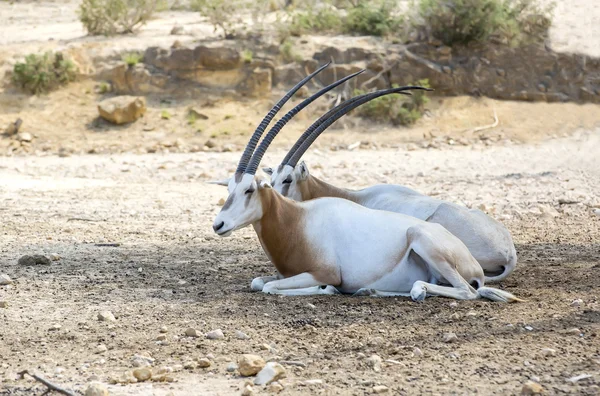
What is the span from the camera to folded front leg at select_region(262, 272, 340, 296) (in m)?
5.90

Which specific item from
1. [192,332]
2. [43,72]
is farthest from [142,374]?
[43,72]

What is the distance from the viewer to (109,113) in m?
16.4

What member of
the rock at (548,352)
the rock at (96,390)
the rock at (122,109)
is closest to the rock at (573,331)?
the rock at (548,352)

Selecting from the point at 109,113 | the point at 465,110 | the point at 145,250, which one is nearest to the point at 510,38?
the point at 465,110

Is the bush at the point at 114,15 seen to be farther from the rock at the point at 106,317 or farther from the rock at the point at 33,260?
the rock at the point at 106,317

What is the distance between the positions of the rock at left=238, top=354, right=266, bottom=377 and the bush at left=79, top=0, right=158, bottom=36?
15.8m

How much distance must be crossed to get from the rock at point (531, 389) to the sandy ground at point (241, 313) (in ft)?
0.20

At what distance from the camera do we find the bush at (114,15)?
19.0 meters

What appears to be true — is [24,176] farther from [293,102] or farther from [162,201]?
[293,102]

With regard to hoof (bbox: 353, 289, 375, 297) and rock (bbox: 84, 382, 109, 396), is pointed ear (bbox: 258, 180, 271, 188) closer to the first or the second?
hoof (bbox: 353, 289, 375, 297)

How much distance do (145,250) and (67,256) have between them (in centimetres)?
72

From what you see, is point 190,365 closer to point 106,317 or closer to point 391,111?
point 106,317

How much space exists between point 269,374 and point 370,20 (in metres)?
16.3

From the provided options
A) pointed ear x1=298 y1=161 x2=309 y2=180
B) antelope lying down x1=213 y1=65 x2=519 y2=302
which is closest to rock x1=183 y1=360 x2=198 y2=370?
antelope lying down x1=213 y1=65 x2=519 y2=302
